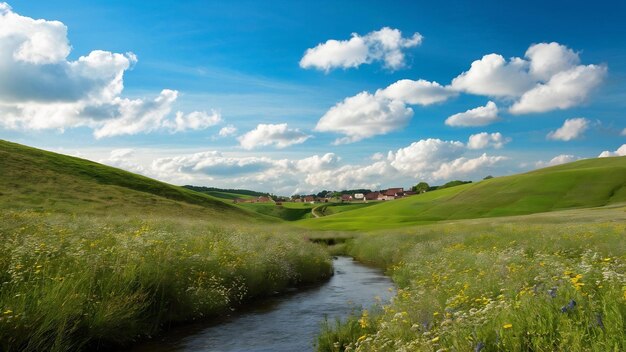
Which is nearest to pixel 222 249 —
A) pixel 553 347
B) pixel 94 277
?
pixel 94 277

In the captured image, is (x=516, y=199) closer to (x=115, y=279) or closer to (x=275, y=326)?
(x=275, y=326)

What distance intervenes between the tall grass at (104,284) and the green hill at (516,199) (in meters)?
57.0

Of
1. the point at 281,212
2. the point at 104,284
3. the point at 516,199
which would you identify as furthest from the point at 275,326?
the point at 281,212

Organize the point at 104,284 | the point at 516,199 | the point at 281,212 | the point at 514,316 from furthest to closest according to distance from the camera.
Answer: the point at 281,212 → the point at 516,199 → the point at 104,284 → the point at 514,316

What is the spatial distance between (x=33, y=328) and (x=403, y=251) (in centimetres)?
2857

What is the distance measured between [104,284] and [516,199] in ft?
300

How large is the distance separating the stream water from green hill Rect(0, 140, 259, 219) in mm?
26595

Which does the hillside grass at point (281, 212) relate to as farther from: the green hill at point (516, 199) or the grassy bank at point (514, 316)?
the grassy bank at point (514, 316)

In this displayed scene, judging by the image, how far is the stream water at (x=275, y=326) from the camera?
1234cm

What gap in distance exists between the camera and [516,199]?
9044 cm

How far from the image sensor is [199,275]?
16.2 metres

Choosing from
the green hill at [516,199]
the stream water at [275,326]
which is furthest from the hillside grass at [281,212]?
the stream water at [275,326]

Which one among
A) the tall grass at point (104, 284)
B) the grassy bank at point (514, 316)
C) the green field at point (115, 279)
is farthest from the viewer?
the green field at point (115, 279)

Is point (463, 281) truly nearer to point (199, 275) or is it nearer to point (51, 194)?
point (199, 275)
